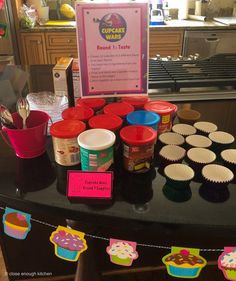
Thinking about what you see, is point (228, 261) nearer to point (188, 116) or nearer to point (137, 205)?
point (137, 205)

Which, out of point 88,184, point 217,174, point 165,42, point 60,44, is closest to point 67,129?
point 88,184

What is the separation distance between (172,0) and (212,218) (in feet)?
10.7

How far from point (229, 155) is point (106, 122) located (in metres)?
0.33

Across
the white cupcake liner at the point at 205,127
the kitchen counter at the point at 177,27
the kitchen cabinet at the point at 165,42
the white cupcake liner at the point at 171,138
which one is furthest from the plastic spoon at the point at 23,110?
the kitchen cabinet at the point at 165,42

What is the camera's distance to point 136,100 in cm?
91

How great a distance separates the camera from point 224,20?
119 inches

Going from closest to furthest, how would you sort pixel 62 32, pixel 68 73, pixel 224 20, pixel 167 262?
pixel 167 262 < pixel 68 73 < pixel 62 32 < pixel 224 20

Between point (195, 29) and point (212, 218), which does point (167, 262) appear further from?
point (195, 29)

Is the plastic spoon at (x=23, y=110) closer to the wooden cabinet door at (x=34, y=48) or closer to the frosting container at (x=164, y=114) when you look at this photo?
the frosting container at (x=164, y=114)

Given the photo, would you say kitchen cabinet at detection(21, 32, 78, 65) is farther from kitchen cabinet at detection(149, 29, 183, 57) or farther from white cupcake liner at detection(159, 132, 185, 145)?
white cupcake liner at detection(159, 132, 185, 145)

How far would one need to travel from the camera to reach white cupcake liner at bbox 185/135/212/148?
794 mm

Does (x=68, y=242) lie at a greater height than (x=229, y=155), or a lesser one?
lesser

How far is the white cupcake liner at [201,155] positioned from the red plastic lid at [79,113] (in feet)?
0.96

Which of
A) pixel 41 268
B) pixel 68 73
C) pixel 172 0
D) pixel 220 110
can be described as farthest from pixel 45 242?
pixel 172 0
